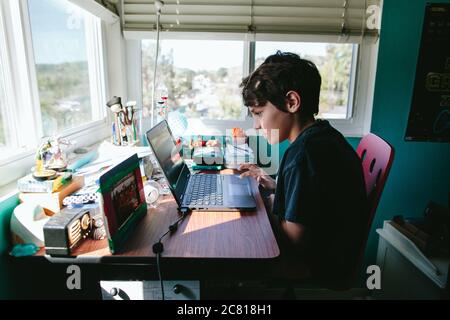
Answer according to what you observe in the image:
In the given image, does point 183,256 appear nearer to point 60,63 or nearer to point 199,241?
point 199,241

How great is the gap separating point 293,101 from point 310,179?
31 centimetres

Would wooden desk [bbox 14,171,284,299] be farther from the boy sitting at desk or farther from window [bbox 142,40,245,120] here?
window [bbox 142,40,245,120]

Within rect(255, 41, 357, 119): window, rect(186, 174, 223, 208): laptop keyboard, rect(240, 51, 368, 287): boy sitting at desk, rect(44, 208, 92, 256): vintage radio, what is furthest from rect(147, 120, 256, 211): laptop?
rect(255, 41, 357, 119): window

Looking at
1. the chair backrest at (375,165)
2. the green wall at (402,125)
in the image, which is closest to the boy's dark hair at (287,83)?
the chair backrest at (375,165)

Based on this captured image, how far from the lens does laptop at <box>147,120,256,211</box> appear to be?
115cm

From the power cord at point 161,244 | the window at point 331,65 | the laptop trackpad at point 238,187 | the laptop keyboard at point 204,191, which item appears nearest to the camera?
the power cord at point 161,244

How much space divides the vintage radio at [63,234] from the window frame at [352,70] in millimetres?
1274

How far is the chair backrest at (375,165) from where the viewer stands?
1065mm

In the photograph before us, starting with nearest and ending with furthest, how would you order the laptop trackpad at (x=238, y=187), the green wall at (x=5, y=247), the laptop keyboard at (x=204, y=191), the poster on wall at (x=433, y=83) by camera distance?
the green wall at (x=5, y=247), the laptop keyboard at (x=204, y=191), the laptop trackpad at (x=238, y=187), the poster on wall at (x=433, y=83)

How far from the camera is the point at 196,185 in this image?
137cm

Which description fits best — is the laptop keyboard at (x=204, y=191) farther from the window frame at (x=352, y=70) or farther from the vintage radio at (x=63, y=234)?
the window frame at (x=352, y=70)

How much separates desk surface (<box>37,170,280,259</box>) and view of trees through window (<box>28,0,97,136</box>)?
76cm

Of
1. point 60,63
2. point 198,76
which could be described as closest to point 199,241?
point 60,63
